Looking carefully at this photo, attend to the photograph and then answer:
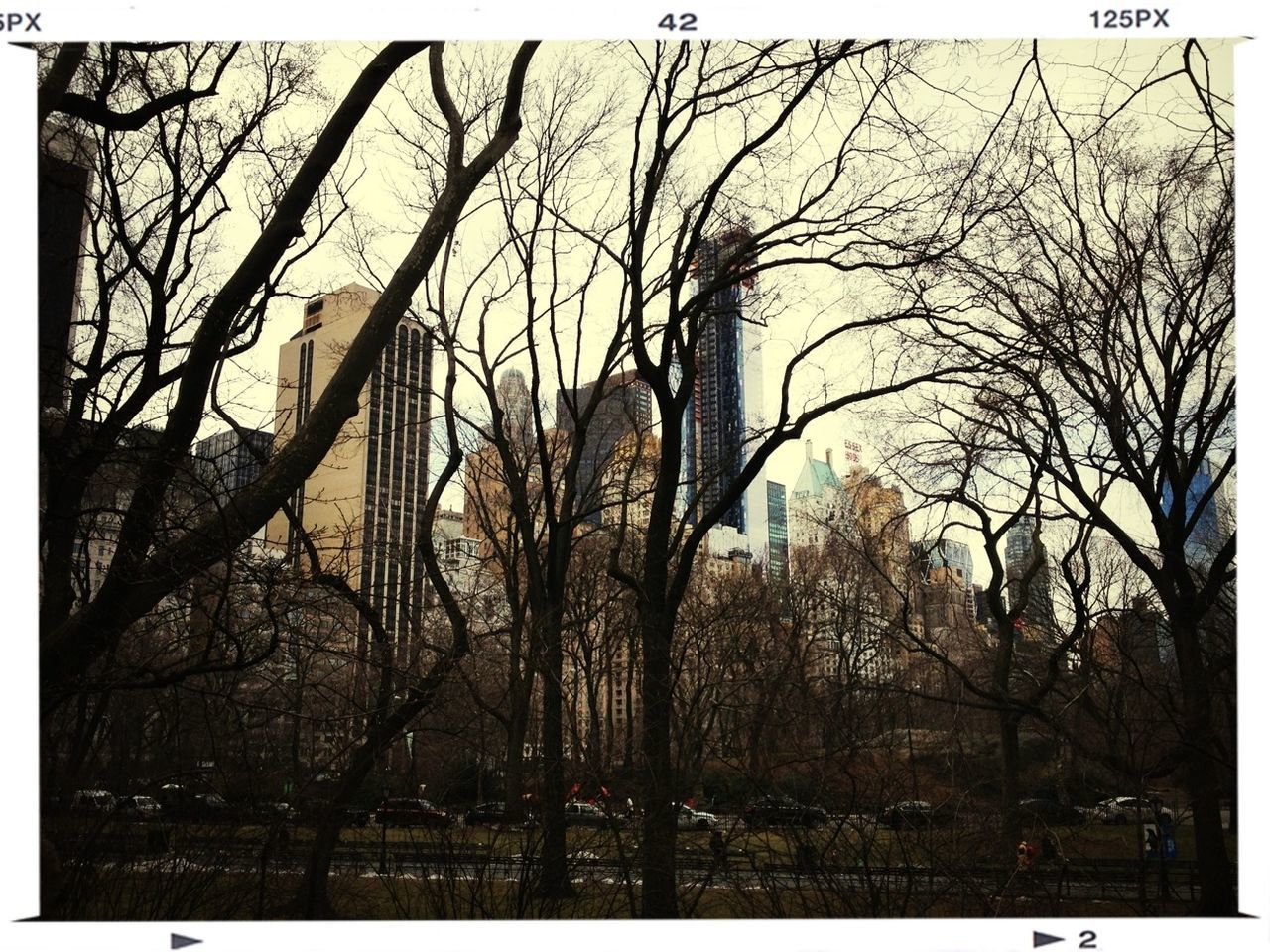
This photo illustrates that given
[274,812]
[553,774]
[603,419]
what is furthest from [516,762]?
[603,419]

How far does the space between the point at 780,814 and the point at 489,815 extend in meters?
1.22

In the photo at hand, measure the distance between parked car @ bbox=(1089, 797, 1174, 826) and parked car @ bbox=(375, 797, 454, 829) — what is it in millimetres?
2936

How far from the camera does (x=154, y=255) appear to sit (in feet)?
16.0

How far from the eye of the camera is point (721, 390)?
16.7 ft

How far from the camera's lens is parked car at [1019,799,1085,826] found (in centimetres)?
426

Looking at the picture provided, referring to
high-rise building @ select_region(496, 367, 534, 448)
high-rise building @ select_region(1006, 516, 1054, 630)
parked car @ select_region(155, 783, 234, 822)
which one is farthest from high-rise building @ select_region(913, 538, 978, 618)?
parked car @ select_region(155, 783, 234, 822)

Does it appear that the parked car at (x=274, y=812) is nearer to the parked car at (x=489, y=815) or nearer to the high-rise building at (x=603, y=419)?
the parked car at (x=489, y=815)

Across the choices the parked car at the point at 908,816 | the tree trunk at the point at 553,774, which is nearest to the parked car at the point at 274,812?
the tree trunk at the point at 553,774

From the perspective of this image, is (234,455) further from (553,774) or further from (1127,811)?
(1127,811)

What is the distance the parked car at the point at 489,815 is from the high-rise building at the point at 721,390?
6.24ft

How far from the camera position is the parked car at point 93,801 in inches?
137

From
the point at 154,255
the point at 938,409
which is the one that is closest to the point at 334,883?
the point at 154,255

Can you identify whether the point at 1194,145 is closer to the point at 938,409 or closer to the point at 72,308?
the point at 938,409

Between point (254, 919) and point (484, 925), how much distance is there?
96 cm
